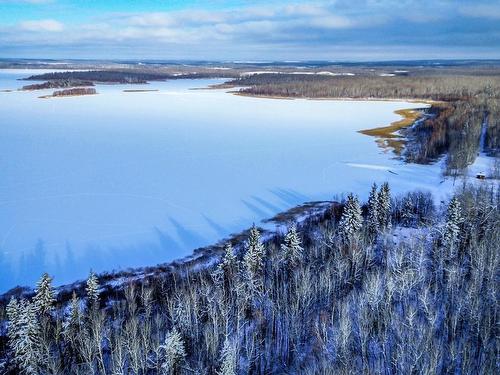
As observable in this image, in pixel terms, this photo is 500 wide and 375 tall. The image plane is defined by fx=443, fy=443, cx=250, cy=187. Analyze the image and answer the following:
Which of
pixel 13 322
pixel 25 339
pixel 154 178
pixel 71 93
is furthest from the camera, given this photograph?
pixel 71 93

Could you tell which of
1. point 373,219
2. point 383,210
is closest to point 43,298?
point 373,219

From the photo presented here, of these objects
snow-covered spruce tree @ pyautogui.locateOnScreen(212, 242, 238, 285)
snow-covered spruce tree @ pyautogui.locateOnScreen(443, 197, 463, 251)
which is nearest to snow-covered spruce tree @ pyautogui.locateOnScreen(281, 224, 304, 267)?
snow-covered spruce tree @ pyautogui.locateOnScreen(212, 242, 238, 285)

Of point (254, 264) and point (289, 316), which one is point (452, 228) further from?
point (289, 316)

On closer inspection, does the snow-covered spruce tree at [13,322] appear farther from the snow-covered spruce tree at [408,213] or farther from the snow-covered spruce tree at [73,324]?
the snow-covered spruce tree at [408,213]

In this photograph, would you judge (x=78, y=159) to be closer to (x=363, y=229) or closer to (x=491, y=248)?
(x=363, y=229)

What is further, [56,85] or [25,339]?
[56,85]

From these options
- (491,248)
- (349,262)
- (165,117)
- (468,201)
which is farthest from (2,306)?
(165,117)
